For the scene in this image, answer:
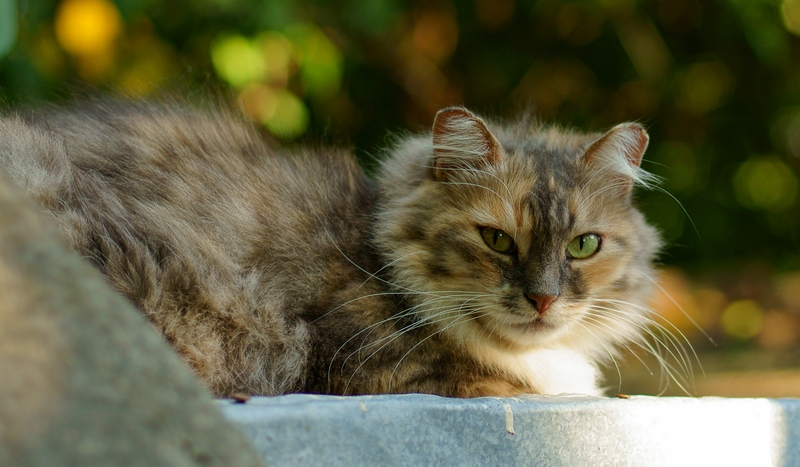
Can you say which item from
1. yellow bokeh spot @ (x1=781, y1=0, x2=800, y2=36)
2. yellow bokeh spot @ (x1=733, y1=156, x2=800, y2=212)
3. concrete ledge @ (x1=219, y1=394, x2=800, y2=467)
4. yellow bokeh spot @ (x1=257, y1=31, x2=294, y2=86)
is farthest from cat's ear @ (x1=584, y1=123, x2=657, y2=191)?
yellow bokeh spot @ (x1=733, y1=156, x2=800, y2=212)

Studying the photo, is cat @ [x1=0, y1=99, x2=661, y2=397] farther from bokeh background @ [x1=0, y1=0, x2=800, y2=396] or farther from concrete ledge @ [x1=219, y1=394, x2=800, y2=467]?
bokeh background @ [x1=0, y1=0, x2=800, y2=396]

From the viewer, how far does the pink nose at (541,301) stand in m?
1.68

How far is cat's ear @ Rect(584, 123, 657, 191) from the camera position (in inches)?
74.7

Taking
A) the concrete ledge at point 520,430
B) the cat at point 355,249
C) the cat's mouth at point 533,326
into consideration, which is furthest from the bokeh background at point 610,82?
Result: the concrete ledge at point 520,430

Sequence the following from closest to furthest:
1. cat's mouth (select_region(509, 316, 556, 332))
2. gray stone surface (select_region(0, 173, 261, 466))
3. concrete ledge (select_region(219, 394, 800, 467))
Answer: gray stone surface (select_region(0, 173, 261, 466)) → concrete ledge (select_region(219, 394, 800, 467)) → cat's mouth (select_region(509, 316, 556, 332))

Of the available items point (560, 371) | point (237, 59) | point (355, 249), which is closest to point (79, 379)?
point (355, 249)

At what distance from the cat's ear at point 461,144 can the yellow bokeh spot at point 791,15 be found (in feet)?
8.67

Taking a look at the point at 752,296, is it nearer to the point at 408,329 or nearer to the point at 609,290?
the point at 609,290

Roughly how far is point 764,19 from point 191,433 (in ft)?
12.2

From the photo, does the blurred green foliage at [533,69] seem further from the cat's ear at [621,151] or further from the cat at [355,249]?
the cat's ear at [621,151]

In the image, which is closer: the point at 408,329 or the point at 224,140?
the point at 408,329

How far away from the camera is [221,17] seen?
3.24 meters

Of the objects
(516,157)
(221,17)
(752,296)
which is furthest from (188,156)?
(752,296)

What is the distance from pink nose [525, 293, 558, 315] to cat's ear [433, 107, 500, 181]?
40 cm
